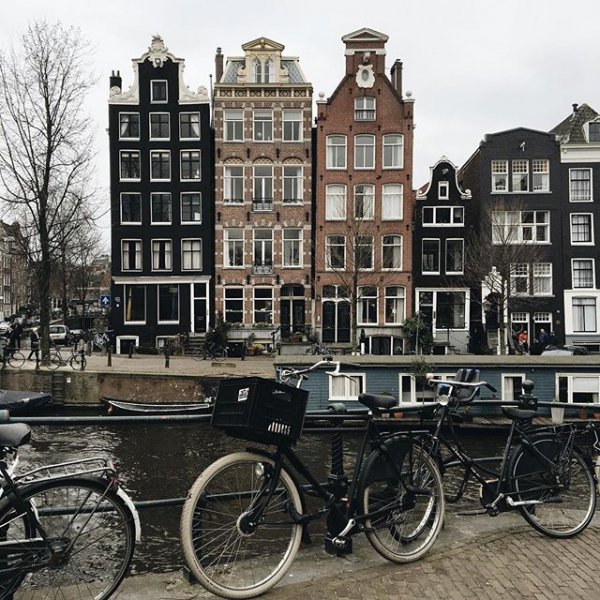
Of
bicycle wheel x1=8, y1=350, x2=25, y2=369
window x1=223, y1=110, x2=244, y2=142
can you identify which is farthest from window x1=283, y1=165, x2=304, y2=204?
bicycle wheel x1=8, y1=350, x2=25, y2=369

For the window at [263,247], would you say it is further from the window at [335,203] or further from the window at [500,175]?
the window at [500,175]

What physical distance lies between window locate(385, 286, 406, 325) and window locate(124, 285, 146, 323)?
13.4 meters

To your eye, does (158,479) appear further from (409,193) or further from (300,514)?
(409,193)

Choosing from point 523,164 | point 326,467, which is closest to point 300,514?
point 326,467

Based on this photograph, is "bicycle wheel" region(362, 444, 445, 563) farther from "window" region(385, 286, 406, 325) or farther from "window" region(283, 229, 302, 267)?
"window" region(283, 229, 302, 267)

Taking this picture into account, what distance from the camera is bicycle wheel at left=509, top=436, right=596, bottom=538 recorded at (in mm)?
4191

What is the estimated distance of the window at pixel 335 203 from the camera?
32.9 meters

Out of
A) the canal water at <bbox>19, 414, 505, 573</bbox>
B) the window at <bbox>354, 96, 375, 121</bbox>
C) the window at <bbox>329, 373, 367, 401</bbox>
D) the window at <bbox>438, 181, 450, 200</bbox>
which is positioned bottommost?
the canal water at <bbox>19, 414, 505, 573</bbox>

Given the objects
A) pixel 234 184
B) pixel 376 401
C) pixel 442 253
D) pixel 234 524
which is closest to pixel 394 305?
pixel 442 253

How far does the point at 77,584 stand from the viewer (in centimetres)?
293

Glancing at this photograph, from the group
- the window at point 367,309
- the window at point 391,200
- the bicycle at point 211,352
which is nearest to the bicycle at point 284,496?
the bicycle at point 211,352

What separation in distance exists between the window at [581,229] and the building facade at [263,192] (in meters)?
14.4

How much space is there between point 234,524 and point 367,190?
30.9 metres

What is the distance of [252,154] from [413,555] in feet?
103
